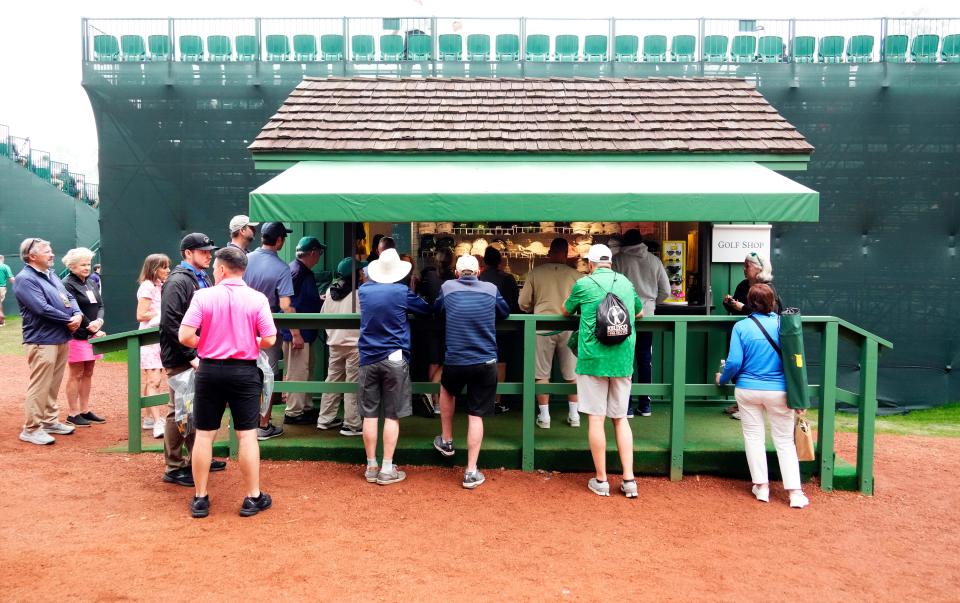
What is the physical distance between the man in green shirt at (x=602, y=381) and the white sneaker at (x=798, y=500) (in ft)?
3.75

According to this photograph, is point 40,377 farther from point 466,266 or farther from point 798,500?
point 798,500

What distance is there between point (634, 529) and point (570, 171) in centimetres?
332

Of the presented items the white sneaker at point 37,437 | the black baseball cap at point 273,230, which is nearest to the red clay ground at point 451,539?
the white sneaker at point 37,437

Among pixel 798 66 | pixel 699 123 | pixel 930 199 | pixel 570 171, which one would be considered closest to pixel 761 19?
pixel 798 66

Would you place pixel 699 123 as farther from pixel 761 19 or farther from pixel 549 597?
pixel 761 19

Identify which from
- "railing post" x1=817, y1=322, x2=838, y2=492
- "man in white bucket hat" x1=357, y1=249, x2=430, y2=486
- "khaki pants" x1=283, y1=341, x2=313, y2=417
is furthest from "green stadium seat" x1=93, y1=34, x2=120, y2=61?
"railing post" x1=817, y1=322, x2=838, y2=492

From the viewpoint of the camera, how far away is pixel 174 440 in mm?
5094

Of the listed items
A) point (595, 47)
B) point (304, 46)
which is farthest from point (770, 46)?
point (304, 46)

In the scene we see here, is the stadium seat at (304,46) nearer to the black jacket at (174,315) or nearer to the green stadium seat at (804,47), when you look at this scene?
the green stadium seat at (804,47)

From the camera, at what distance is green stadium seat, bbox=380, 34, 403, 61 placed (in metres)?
13.4

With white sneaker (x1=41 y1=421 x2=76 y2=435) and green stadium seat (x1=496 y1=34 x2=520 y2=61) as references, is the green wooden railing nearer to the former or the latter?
white sneaker (x1=41 y1=421 x2=76 y2=435)

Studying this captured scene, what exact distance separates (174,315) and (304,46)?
10062mm

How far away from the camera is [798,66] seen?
12180 mm

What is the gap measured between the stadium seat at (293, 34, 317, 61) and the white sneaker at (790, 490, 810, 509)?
11.7m
